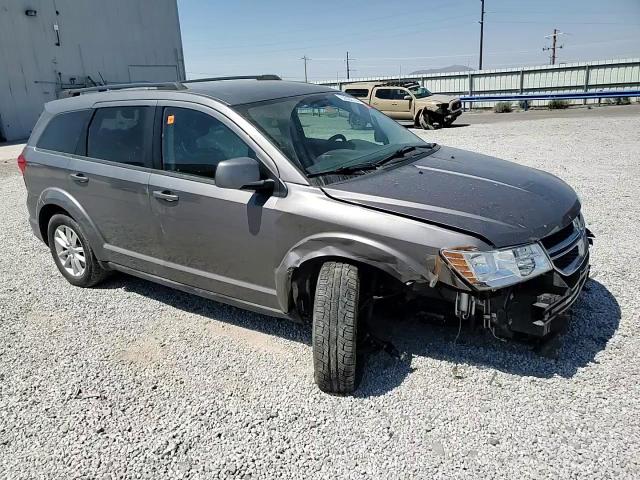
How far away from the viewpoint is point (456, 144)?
14.5 meters

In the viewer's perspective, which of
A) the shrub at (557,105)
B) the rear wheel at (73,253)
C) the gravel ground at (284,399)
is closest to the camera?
the gravel ground at (284,399)

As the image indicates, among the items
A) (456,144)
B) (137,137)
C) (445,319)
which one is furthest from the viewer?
(456,144)

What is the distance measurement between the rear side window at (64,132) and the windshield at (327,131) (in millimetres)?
1896

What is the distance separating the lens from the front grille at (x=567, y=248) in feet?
9.76

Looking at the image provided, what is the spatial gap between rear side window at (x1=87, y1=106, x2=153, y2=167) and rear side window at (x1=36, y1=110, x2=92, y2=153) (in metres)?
0.18

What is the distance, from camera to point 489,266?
2.75 m

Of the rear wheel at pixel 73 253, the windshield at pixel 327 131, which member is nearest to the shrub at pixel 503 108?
the windshield at pixel 327 131

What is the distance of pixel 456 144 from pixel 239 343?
477 inches

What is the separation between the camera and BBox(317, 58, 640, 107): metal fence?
91.4 ft

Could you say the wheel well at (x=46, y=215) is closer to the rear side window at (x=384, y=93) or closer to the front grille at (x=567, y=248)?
the front grille at (x=567, y=248)

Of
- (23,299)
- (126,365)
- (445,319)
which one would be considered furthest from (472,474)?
(23,299)

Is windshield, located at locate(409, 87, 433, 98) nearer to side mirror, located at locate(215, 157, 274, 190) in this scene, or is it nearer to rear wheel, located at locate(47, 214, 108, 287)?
rear wheel, located at locate(47, 214, 108, 287)

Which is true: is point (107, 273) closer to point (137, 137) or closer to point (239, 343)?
point (137, 137)

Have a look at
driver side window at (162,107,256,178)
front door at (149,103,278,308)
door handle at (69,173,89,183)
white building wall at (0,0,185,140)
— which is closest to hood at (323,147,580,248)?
front door at (149,103,278,308)
